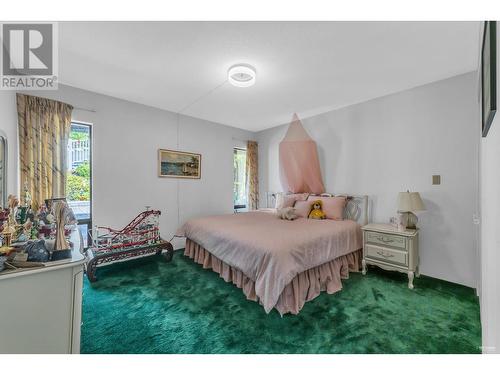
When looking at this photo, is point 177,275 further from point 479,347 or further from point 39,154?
point 479,347

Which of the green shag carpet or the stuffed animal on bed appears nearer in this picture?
the green shag carpet

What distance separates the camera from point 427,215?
263cm

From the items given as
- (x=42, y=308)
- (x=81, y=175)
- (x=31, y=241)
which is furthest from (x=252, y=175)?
(x=42, y=308)

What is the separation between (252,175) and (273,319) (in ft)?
11.2

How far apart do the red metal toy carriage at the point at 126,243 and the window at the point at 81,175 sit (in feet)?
A: 0.98

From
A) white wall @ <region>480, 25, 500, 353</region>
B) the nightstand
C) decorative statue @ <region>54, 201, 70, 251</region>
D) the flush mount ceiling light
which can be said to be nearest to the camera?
white wall @ <region>480, 25, 500, 353</region>

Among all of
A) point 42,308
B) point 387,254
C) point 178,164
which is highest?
point 178,164

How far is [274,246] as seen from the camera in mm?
1960

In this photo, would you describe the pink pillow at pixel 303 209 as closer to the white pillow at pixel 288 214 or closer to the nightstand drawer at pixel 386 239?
the white pillow at pixel 288 214

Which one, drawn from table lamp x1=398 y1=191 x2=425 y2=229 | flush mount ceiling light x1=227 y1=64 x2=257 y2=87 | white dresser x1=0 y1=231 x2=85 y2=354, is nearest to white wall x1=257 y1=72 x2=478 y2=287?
table lamp x1=398 y1=191 x2=425 y2=229

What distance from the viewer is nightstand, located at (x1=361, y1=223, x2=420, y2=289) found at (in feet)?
7.77

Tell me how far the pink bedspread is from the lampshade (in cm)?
64

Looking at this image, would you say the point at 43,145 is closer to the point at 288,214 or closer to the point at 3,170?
the point at 3,170

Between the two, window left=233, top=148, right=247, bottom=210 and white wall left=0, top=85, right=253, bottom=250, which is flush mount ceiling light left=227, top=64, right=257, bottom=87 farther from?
window left=233, top=148, right=247, bottom=210
